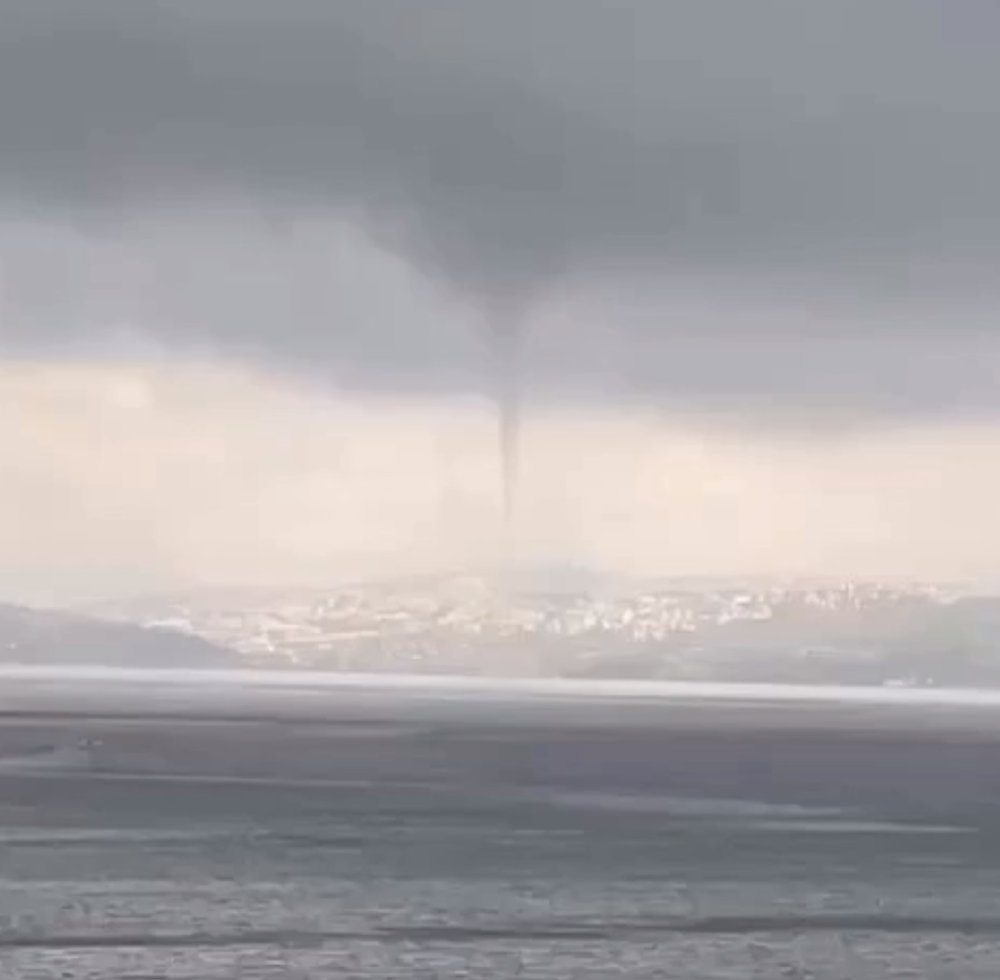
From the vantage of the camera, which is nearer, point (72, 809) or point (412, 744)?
point (72, 809)

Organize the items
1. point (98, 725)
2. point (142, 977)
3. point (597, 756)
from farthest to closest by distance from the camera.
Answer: point (98, 725), point (597, 756), point (142, 977)

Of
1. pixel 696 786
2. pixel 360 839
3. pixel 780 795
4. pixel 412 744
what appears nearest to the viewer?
pixel 360 839

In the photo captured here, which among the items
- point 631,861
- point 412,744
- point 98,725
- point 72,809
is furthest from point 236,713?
point 631,861

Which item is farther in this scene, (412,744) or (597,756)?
(412,744)

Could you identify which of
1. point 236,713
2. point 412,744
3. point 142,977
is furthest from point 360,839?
point 236,713

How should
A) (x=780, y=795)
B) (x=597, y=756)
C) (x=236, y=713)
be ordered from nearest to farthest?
(x=780, y=795) → (x=597, y=756) → (x=236, y=713)

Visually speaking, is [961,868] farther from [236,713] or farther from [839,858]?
[236,713]

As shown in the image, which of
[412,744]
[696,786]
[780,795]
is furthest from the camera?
[412,744]

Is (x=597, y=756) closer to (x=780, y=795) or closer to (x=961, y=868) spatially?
(x=780, y=795)

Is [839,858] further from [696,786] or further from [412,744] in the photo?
[412,744]
